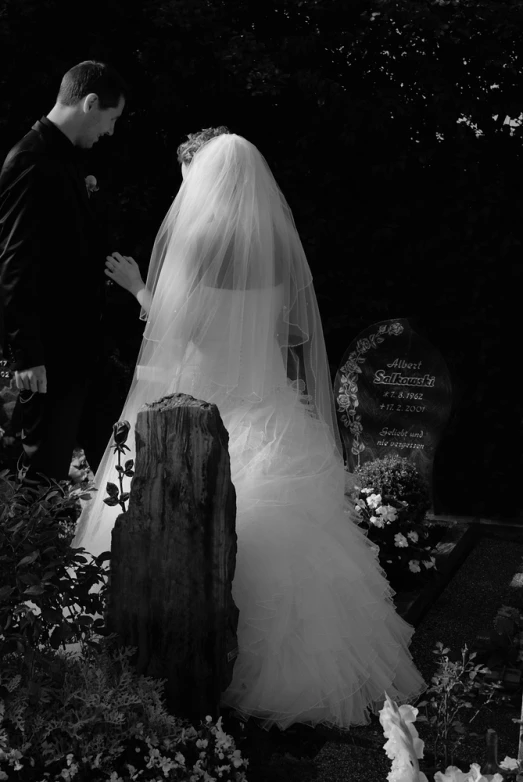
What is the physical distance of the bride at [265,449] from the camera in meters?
2.90

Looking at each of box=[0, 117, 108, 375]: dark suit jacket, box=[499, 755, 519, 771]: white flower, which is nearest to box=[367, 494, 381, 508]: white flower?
box=[0, 117, 108, 375]: dark suit jacket

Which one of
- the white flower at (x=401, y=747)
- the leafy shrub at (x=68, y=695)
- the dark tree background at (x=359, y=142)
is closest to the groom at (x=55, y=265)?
the leafy shrub at (x=68, y=695)

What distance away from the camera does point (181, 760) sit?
235 cm

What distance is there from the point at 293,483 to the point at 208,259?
2.79ft

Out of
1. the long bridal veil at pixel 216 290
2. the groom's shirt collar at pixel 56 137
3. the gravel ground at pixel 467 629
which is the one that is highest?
the groom's shirt collar at pixel 56 137

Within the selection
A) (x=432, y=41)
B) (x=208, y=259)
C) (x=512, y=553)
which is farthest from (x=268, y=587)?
(x=432, y=41)

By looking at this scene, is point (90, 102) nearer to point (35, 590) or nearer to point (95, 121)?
point (95, 121)

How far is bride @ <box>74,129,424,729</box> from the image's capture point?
114 inches

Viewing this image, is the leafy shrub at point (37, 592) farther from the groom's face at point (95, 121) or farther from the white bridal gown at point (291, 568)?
the groom's face at point (95, 121)

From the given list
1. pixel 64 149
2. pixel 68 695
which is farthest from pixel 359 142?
pixel 68 695

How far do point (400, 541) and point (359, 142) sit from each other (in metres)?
2.87

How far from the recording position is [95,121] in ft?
12.5

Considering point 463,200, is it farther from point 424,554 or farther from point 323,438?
point 323,438

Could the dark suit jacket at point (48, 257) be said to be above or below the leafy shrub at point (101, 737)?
above
